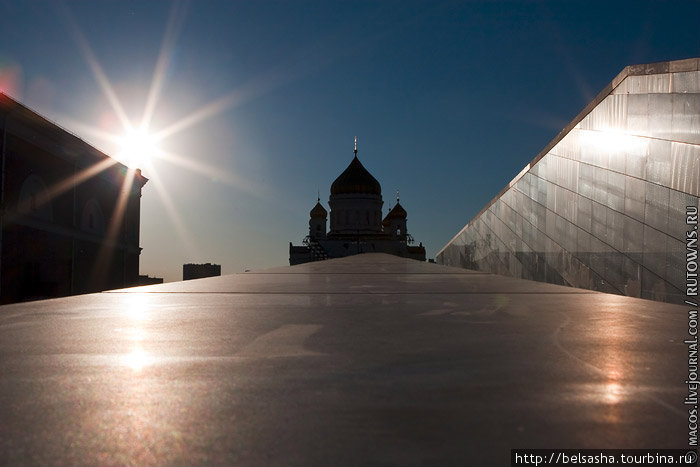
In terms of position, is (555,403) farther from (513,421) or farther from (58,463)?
(58,463)

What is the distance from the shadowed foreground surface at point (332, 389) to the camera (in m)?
1.06

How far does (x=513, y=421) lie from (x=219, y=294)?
3.83 metres

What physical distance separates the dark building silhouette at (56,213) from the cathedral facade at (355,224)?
2989 centimetres

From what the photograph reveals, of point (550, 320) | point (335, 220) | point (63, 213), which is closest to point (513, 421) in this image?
point (550, 320)

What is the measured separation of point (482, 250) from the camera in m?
23.2

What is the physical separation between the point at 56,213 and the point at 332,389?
3193 cm

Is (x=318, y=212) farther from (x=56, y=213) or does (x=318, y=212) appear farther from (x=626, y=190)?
(x=626, y=190)

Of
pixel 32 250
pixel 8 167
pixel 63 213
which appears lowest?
pixel 32 250

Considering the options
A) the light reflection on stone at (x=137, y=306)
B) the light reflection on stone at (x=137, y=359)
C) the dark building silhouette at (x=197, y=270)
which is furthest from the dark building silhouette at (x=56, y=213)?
the dark building silhouette at (x=197, y=270)

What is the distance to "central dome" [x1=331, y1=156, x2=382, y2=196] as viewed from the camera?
73.1 metres

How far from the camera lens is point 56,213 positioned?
96.5 feet

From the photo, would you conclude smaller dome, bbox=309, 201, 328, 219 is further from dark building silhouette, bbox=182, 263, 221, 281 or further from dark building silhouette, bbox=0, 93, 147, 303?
dark building silhouette, bbox=0, 93, 147, 303

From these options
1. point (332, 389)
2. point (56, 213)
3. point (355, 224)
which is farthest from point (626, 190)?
point (355, 224)

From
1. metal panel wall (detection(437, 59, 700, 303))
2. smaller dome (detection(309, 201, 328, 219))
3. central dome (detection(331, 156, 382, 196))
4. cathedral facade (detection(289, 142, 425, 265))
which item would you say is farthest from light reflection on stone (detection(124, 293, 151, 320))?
smaller dome (detection(309, 201, 328, 219))
